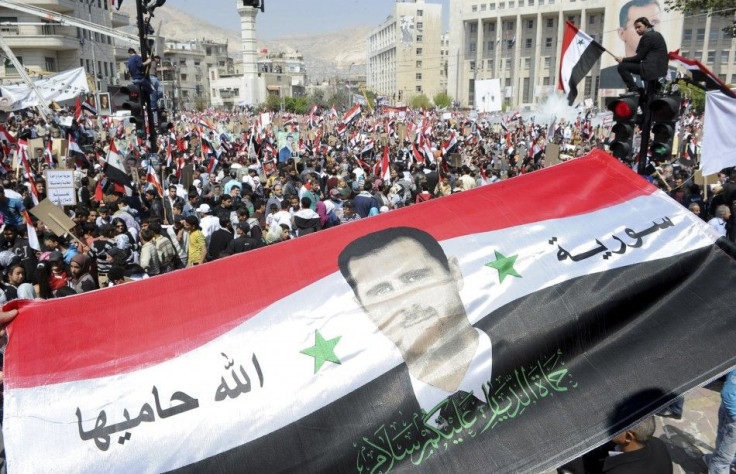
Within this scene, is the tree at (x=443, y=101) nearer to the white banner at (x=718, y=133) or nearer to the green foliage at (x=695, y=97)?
the green foliage at (x=695, y=97)

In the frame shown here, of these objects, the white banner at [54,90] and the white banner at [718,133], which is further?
the white banner at [54,90]

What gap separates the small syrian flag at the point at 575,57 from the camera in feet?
27.8

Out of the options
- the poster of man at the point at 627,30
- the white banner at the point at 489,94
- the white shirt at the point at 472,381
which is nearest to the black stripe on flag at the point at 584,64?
the white shirt at the point at 472,381

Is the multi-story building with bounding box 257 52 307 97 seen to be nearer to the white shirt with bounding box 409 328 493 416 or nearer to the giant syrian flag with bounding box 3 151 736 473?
the giant syrian flag with bounding box 3 151 736 473

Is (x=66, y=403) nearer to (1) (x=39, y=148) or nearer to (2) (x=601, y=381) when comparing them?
(2) (x=601, y=381)

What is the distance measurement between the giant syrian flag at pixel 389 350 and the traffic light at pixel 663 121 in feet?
12.5

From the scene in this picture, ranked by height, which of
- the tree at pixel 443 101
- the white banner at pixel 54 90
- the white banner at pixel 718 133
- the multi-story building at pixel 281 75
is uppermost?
the multi-story building at pixel 281 75

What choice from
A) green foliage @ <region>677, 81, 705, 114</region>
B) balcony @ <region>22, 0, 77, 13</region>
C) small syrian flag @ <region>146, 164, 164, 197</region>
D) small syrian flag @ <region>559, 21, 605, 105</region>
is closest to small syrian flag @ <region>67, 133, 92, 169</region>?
small syrian flag @ <region>146, 164, 164, 197</region>

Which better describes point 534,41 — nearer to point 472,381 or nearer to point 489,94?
point 489,94

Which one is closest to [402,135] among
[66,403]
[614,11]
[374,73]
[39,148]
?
[39,148]

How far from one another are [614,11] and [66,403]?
85.1 metres

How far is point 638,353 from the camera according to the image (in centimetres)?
303

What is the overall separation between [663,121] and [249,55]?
3747 inches

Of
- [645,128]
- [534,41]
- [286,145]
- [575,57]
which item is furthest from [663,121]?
[534,41]
